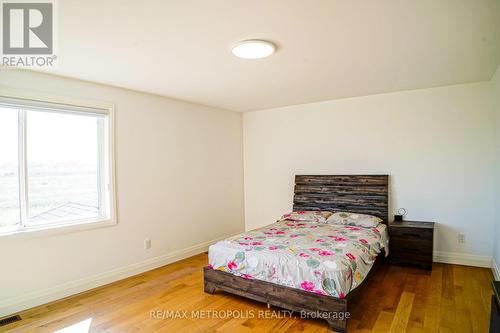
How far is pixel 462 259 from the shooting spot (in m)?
3.86

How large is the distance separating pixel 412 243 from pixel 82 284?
4.00 m

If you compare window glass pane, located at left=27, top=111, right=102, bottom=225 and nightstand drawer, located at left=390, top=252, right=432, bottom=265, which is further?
nightstand drawer, located at left=390, top=252, right=432, bottom=265

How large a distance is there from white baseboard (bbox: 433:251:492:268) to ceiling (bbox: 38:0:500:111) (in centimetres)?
225

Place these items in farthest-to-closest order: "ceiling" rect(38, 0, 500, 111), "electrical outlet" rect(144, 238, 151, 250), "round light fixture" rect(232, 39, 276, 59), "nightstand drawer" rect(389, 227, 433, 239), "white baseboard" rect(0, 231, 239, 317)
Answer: "electrical outlet" rect(144, 238, 151, 250), "nightstand drawer" rect(389, 227, 433, 239), "white baseboard" rect(0, 231, 239, 317), "round light fixture" rect(232, 39, 276, 59), "ceiling" rect(38, 0, 500, 111)

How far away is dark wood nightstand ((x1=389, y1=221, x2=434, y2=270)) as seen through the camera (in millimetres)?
3668

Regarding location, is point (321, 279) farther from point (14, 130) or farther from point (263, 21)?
point (14, 130)

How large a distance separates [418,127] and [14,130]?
4.88 m

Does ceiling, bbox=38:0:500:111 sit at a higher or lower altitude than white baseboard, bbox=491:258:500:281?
higher

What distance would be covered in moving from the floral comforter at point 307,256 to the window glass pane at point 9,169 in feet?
6.68

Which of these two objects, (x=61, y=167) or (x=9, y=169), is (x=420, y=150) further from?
(x=9, y=169)

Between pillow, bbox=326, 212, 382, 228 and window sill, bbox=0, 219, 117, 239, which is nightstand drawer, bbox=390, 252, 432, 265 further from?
window sill, bbox=0, 219, 117, 239

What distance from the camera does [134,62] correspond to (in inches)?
112

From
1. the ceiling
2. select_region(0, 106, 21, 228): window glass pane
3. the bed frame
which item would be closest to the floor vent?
select_region(0, 106, 21, 228): window glass pane

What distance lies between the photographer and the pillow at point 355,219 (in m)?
3.86
